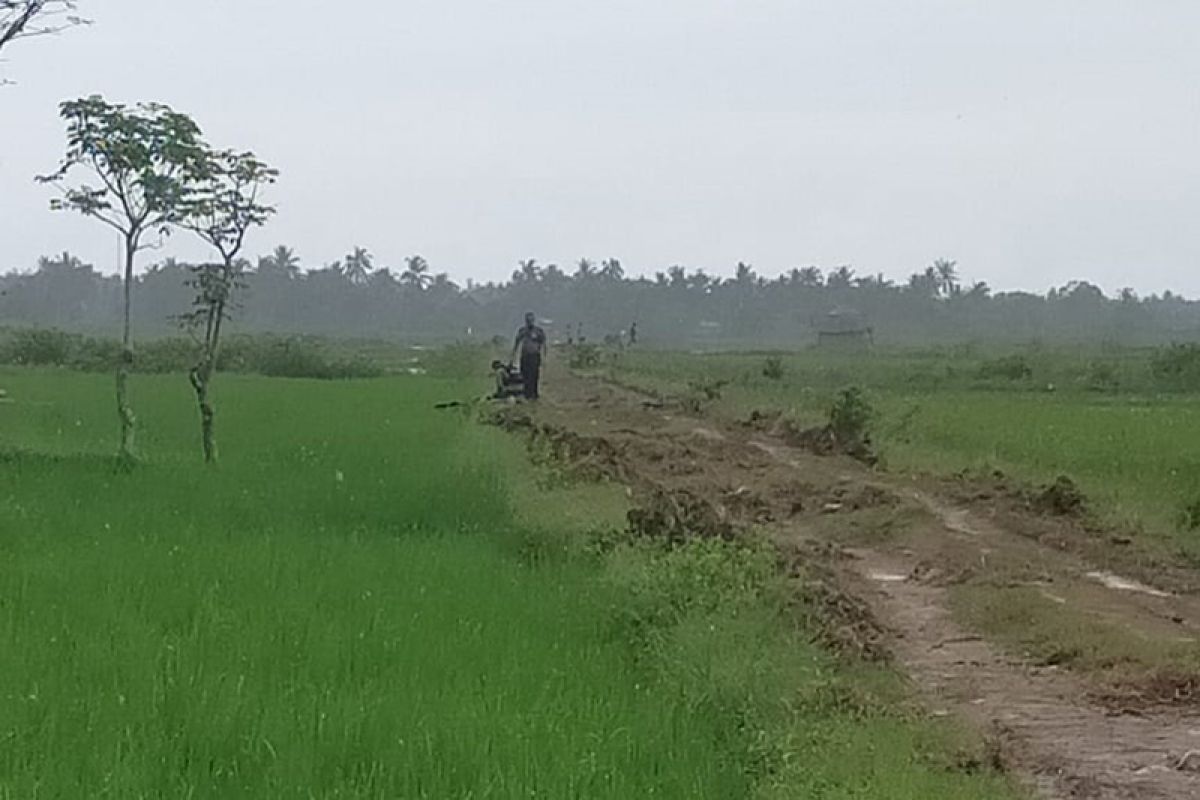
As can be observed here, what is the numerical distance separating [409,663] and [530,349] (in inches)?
664

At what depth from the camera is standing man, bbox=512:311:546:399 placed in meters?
22.5

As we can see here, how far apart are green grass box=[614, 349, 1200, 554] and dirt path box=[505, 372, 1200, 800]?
1030 millimetres

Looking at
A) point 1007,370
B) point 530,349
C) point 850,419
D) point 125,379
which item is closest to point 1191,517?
point 850,419

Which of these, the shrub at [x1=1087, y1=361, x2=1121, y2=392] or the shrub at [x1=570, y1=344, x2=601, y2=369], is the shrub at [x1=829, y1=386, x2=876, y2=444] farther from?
the shrub at [x1=570, y1=344, x2=601, y2=369]

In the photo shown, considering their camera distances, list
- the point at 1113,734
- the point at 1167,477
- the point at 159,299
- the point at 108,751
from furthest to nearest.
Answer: the point at 159,299, the point at 1167,477, the point at 1113,734, the point at 108,751

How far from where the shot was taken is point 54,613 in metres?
7.21

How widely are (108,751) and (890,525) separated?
8407 millimetres

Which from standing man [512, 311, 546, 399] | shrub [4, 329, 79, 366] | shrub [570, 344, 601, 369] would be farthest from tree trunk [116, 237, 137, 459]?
shrub [570, 344, 601, 369]

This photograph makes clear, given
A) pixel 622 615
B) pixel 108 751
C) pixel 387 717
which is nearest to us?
pixel 108 751

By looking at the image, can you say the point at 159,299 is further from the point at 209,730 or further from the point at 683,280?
the point at 209,730

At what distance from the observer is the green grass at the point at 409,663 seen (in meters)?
5.05

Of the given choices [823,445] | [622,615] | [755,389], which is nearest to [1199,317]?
[755,389]

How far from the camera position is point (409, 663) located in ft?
21.5

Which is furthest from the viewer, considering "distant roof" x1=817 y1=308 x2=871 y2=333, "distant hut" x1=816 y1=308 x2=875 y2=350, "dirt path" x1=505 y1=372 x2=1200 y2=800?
"distant roof" x1=817 y1=308 x2=871 y2=333
